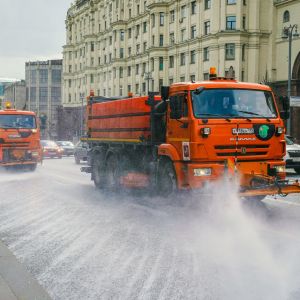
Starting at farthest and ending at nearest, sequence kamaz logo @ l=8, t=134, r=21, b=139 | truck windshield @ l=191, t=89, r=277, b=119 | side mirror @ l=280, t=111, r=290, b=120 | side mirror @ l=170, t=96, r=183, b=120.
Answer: kamaz logo @ l=8, t=134, r=21, b=139
side mirror @ l=280, t=111, r=290, b=120
side mirror @ l=170, t=96, r=183, b=120
truck windshield @ l=191, t=89, r=277, b=119

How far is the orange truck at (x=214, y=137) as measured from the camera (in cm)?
1070

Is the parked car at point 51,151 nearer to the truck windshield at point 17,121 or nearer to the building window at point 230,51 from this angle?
the truck windshield at point 17,121

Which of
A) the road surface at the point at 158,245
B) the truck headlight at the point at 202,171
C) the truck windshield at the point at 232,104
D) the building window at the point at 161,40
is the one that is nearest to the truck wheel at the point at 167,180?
the road surface at the point at 158,245

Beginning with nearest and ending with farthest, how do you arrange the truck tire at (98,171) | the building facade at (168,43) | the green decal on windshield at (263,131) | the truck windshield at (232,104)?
the truck windshield at (232,104)
the green decal on windshield at (263,131)
the truck tire at (98,171)
the building facade at (168,43)

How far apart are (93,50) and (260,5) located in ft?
137

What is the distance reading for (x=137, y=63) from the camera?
82.1 m

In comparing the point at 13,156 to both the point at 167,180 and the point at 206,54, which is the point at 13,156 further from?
the point at 206,54

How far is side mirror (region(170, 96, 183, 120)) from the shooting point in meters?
11.3

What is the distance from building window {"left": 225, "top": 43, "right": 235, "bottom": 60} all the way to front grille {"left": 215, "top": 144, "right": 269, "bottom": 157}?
52508mm

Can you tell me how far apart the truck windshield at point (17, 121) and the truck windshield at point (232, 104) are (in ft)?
44.0

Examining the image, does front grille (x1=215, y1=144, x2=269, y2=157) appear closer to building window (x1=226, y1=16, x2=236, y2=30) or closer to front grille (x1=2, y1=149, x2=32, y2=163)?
front grille (x1=2, y1=149, x2=32, y2=163)

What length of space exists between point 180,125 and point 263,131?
162cm

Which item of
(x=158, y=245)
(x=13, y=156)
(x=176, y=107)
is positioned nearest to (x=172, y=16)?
(x=13, y=156)

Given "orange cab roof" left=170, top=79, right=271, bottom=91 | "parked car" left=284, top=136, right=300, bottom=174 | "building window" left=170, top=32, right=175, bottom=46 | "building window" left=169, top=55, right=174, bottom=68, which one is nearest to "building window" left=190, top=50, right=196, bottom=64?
"building window" left=170, top=32, right=175, bottom=46
